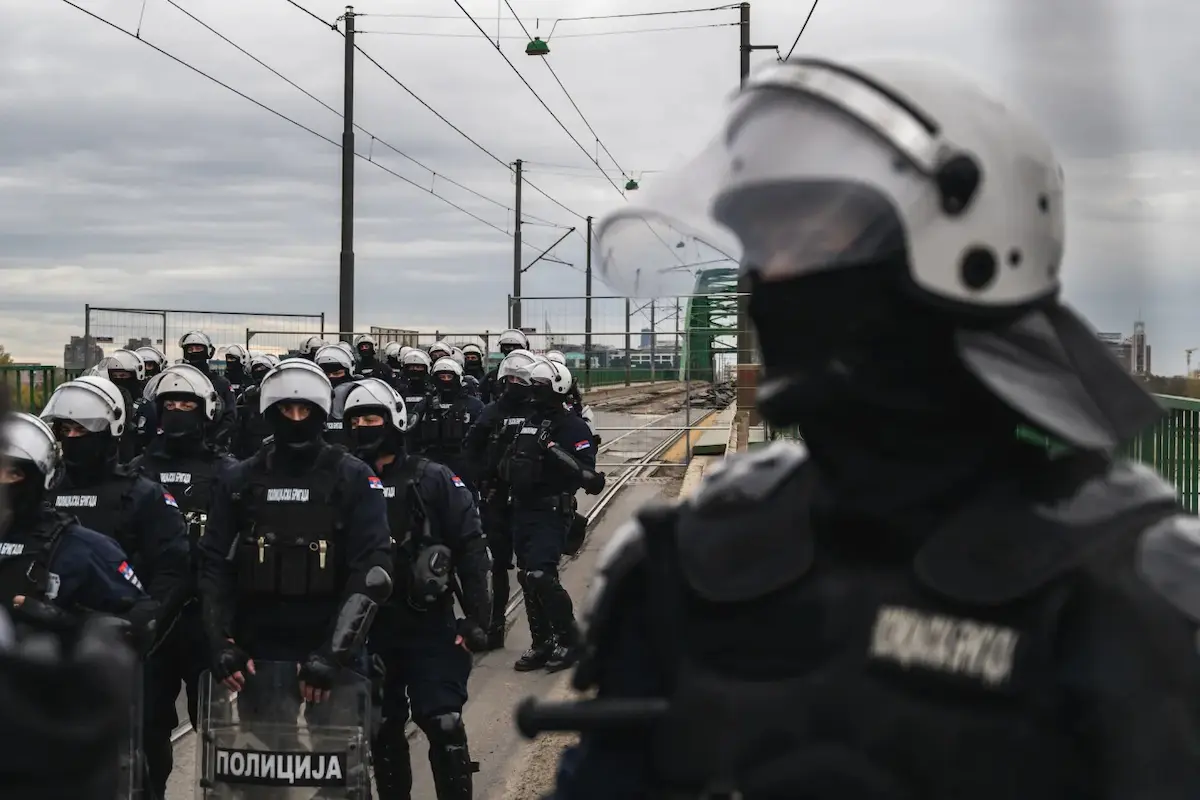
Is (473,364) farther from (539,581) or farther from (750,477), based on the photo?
(750,477)

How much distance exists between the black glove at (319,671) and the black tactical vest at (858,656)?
3766mm

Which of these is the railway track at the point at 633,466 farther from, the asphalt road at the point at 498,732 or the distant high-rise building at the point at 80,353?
the distant high-rise building at the point at 80,353

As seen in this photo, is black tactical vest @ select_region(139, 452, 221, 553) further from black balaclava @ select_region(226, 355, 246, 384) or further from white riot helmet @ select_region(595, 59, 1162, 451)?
black balaclava @ select_region(226, 355, 246, 384)

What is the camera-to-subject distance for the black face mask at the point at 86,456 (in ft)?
21.1

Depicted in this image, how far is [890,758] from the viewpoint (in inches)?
67.5

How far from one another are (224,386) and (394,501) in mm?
7890

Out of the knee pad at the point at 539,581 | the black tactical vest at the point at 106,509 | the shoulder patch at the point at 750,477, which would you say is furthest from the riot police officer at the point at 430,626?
the shoulder patch at the point at 750,477

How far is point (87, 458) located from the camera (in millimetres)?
6449

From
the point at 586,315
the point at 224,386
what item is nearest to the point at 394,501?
the point at 224,386

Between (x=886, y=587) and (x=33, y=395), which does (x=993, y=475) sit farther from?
(x=33, y=395)

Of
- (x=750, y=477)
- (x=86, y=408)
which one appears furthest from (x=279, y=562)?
(x=750, y=477)

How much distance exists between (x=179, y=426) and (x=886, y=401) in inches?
277

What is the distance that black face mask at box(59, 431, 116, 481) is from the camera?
6.43 m

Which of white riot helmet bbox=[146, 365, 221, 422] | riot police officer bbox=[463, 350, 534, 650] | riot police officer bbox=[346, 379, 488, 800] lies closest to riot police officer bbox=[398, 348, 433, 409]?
riot police officer bbox=[463, 350, 534, 650]
